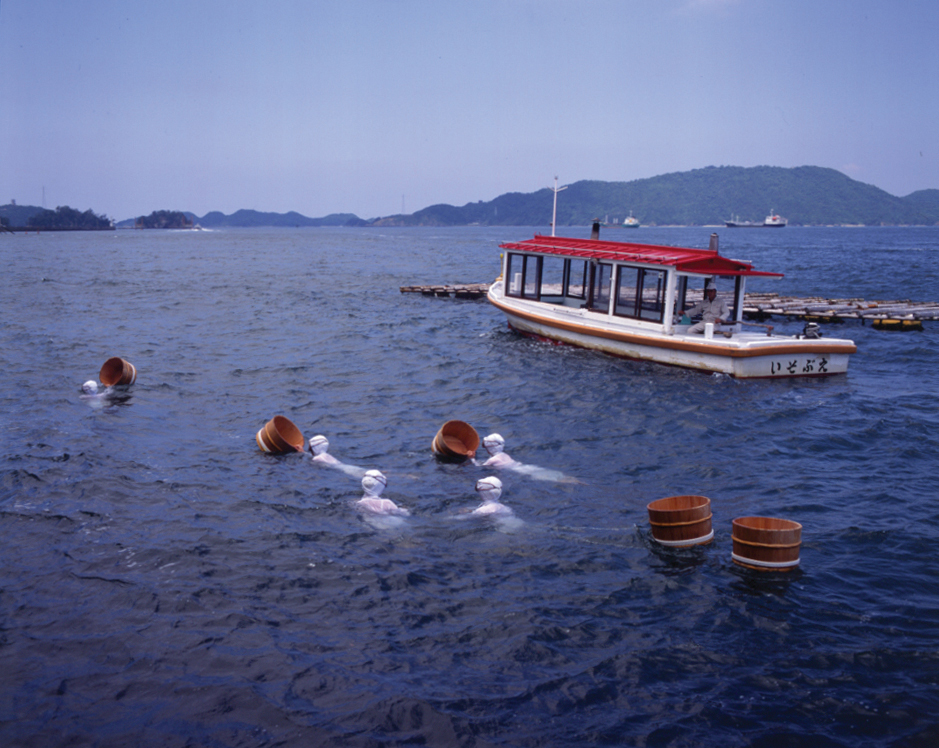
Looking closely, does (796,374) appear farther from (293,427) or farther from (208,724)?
(208,724)

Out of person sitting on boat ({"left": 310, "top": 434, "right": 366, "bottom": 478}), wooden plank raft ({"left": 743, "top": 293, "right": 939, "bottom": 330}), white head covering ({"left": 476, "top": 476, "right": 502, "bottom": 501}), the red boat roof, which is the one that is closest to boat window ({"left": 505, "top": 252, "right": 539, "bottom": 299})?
the red boat roof

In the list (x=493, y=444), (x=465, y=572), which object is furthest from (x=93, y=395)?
(x=465, y=572)

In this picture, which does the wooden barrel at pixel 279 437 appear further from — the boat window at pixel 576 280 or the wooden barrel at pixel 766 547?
the boat window at pixel 576 280

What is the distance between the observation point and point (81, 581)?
30.8 ft

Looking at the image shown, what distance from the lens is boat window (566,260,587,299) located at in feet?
80.6

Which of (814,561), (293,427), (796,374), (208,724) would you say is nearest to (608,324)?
(796,374)

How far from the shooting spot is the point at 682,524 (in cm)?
970

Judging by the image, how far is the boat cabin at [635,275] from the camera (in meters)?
20.6

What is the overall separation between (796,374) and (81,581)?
58.1ft

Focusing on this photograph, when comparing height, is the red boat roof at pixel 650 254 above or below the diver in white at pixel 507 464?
above

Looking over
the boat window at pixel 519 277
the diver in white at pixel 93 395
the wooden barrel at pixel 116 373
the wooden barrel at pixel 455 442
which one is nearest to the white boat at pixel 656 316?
the boat window at pixel 519 277

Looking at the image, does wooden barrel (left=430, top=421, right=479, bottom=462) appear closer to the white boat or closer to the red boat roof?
the white boat

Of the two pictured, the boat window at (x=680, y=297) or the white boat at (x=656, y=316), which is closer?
the white boat at (x=656, y=316)

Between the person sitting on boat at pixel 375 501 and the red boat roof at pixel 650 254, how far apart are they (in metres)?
12.1
